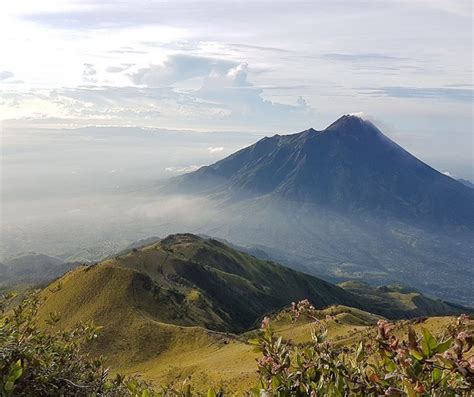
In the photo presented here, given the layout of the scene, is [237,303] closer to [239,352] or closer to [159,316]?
[159,316]

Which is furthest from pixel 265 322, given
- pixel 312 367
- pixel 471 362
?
pixel 471 362

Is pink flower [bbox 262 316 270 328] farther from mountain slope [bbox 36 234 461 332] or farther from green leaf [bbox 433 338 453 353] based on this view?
mountain slope [bbox 36 234 461 332]

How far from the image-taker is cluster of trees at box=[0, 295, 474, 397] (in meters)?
3.27

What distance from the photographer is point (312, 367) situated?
4480 millimetres

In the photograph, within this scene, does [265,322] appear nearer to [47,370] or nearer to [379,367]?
[379,367]

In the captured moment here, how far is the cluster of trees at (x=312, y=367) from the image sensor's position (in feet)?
10.7

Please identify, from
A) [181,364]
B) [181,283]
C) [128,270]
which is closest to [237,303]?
[181,283]

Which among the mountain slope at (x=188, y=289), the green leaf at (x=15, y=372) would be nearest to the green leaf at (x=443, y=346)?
the green leaf at (x=15, y=372)

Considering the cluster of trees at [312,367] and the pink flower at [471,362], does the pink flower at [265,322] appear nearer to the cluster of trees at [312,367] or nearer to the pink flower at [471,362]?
the cluster of trees at [312,367]

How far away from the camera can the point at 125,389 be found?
6.25 meters

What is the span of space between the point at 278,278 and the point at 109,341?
331 ft

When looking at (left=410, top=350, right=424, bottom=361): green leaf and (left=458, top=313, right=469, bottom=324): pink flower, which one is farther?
(left=458, top=313, right=469, bottom=324): pink flower

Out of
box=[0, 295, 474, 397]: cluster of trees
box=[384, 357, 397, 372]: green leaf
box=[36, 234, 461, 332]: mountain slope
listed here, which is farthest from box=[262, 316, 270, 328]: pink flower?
box=[36, 234, 461, 332]: mountain slope

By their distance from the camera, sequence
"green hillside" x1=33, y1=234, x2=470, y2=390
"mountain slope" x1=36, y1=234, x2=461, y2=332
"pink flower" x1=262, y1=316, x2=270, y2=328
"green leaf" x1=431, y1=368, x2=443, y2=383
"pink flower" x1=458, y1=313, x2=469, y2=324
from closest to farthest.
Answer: "green leaf" x1=431, y1=368, x2=443, y2=383
"pink flower" x1=458, y1=313, x2=469, y2=324
"pink flower" x1=262, y1=316, x2=270, y2=328
"green hillside" x1=33, y1=234, x2=470, y2=390
"mountain slope" x1=36, y1=234, x2=461, y2=332
